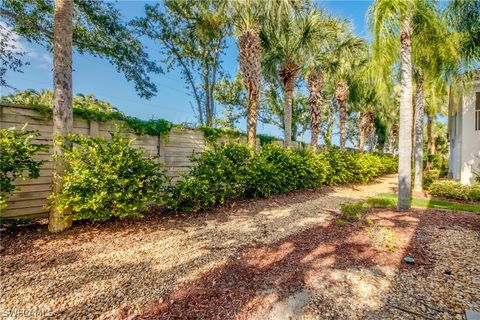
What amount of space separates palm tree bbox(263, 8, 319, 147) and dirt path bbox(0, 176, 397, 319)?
605 cm

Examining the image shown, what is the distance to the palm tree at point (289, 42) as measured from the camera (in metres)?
8.80

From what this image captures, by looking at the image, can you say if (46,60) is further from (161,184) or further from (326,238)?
(326,238)

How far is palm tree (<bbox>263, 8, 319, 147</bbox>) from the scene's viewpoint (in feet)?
28.9

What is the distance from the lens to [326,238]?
404 cm

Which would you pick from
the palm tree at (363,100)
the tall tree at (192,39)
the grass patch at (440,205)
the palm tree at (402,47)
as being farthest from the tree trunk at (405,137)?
the tall tree at (192,39)

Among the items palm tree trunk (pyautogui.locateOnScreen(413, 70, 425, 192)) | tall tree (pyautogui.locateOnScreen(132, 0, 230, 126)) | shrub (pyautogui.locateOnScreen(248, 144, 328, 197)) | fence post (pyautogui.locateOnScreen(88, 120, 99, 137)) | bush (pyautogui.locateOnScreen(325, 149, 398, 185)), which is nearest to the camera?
fence post (pyautogui.locateOnScreen(88, 120, 99, 137))

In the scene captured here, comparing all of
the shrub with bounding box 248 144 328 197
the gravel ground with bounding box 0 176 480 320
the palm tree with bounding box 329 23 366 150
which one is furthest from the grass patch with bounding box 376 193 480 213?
the palm tree with bounding box 329 23 366 150

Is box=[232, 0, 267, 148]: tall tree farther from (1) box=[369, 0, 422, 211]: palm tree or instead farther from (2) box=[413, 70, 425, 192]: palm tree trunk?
(2) box=[413, 70, 425, 192]: palm tree trunk

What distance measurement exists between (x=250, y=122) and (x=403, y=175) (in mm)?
4782

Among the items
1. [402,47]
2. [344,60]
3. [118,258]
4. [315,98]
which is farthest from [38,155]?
[344,60]

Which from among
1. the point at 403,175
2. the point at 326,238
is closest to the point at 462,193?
the point at 403,175

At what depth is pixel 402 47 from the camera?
6316 millimetres

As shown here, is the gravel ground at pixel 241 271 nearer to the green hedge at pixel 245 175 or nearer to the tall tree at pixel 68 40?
the green hedge at pixel 245 175

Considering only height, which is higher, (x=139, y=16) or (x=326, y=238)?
(x=139, y=16)
